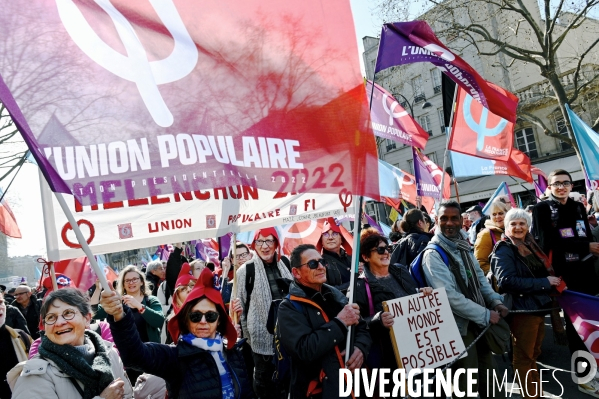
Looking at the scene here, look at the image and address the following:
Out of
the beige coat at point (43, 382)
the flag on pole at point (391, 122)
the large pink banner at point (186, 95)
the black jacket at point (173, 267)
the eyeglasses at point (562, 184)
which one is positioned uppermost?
the flag on pole at point (391, 122)

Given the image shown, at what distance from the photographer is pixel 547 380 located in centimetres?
556

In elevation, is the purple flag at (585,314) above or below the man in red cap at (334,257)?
below

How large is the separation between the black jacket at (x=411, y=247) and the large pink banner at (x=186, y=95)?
2.82m

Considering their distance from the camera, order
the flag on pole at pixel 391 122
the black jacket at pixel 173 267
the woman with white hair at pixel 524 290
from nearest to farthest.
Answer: the woman with white hair at pixel 524 290
the black jacket at pixel 173 267
the flag on pole at pixel 391 122

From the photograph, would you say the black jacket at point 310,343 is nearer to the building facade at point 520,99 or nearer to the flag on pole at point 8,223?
the flag on pole at point 8,223

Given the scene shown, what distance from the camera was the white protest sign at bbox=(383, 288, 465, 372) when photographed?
379 cm

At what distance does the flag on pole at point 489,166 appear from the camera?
884 cm

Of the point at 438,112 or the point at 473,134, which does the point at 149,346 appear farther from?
the point at 438,112

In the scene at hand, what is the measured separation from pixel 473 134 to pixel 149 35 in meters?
5.87

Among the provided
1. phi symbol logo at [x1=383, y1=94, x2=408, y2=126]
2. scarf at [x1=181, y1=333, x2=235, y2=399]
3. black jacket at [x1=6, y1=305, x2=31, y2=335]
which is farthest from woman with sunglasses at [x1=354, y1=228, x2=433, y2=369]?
phi symbol logo at [x1=383, y1=94, x2=408, y2=126]

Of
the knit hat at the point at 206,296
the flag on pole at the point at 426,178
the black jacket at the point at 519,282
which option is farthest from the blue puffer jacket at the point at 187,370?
the flag on pole at the point at 426,178

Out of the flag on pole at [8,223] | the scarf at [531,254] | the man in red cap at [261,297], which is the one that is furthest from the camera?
the flag on pole at [8,223]

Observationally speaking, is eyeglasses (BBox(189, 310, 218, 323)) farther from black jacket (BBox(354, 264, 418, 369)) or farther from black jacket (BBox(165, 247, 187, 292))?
black jacket (BBox(165, 247, 187, 292))

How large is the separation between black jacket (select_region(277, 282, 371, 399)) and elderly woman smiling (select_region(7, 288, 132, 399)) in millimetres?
1018
